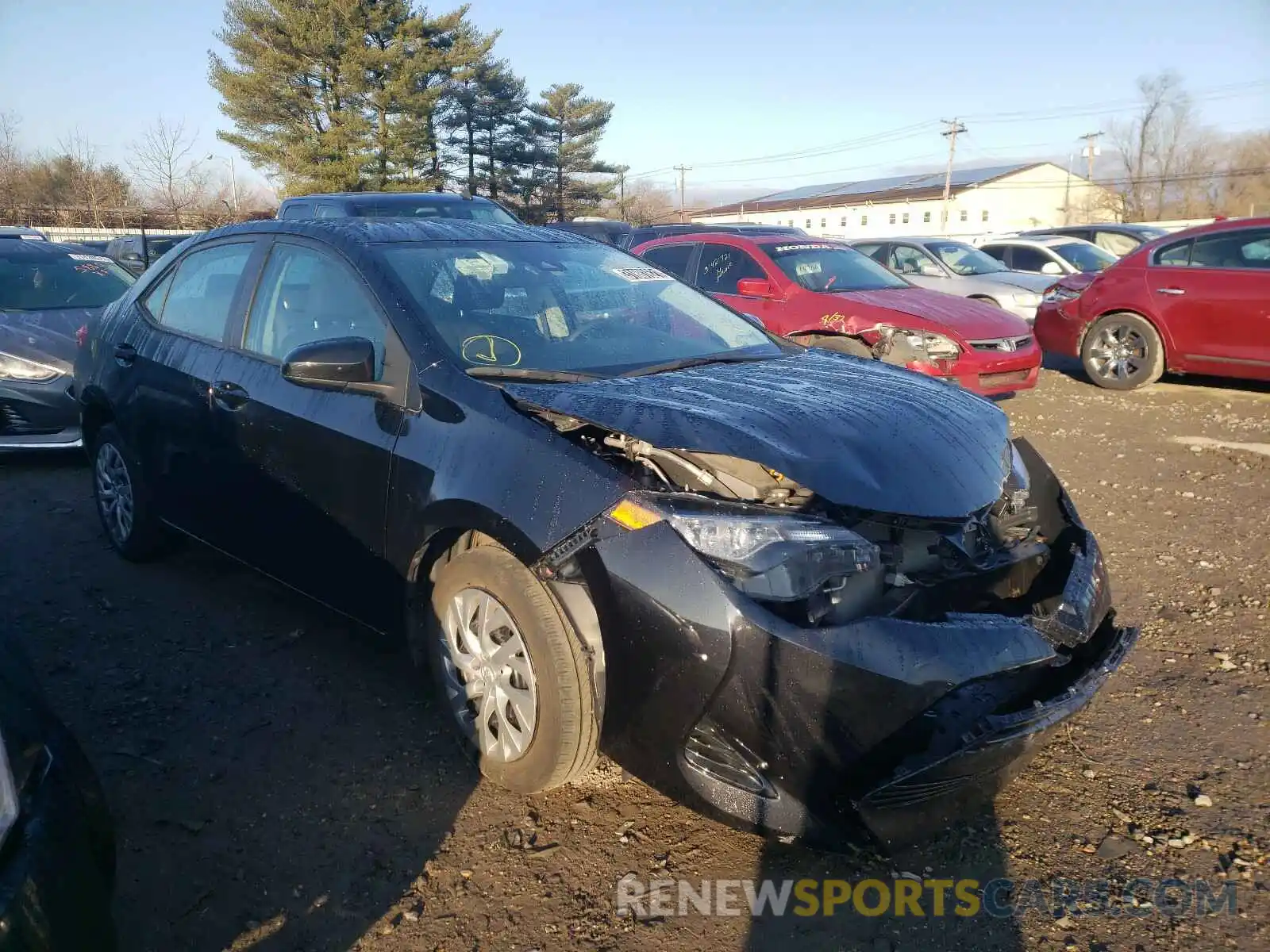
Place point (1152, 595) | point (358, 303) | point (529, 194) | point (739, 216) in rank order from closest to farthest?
point (358, 303) → point (1152, 595) → point (529, 194) → point (739, 216)

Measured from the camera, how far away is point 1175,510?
→ 5461mm

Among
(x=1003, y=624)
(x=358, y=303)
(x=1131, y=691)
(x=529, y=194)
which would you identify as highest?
(x=529, y=194)

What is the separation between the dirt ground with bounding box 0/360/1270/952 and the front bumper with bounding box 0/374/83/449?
2.35 meters

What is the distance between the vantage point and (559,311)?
353 cm

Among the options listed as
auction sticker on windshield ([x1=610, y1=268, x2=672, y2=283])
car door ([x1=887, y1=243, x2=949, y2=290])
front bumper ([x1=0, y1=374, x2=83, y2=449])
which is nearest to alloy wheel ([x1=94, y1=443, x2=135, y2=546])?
front bumper ([x1=0, y1=374, x2=83, y2=449])

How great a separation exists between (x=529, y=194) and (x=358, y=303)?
37382 mm

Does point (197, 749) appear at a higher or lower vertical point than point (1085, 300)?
lower

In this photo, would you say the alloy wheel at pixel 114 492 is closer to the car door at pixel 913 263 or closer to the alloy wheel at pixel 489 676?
the alloy wheel at pixel 489 676

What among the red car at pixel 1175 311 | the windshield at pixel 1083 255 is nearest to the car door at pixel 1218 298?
the red car at pixel 1175 311

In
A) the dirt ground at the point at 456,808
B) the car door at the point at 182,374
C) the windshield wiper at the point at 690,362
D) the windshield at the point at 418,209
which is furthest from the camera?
the windshield at the point at 418,209

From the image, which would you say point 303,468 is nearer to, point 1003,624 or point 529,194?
point 1003,624

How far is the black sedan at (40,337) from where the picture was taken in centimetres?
641

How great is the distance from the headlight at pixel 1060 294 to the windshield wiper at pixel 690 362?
7.62 meters

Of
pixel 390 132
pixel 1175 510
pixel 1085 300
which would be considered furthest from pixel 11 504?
pixel 390 132
